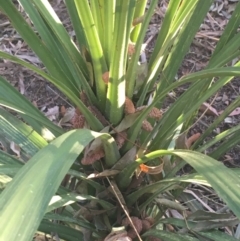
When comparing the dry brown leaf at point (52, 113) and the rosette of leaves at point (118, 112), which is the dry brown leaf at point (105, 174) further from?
the dry brown leaf at point (52, 113)

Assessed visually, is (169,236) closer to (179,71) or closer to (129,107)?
(129,107)

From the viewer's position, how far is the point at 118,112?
0.78 meters

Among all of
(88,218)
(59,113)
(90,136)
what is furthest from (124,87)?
(59,113)

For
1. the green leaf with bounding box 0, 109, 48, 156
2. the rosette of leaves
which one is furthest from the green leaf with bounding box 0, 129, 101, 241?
the green leaf with bounding box 0, 109, 48, 156

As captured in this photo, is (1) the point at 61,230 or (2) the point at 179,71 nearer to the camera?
(1) the point at 61,230

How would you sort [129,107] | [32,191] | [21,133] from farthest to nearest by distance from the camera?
1. [21,133]
2. [129,107]
3. [32,191]

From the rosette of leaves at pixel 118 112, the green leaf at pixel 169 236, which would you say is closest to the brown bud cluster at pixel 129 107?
the rosette of leaves at pixel 118 112

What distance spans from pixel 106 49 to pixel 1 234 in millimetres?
442

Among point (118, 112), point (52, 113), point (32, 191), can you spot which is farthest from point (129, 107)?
point (52, 113)

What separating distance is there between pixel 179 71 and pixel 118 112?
0.91m

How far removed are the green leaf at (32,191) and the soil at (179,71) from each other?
1.02 metres

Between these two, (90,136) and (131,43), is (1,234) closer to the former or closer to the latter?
(90,136)

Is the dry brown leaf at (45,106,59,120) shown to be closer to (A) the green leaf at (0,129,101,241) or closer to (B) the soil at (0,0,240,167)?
(B) the soil at (0,0,240,167)

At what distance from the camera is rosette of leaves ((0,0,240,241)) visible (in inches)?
27.4
